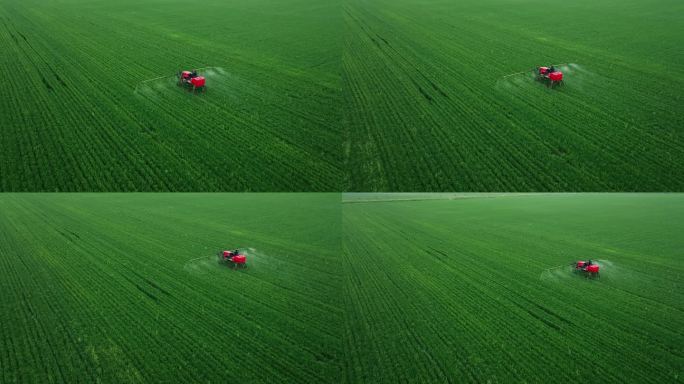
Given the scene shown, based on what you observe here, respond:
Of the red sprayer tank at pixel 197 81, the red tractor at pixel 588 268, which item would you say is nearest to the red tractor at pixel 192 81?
the red sprayer tank at pixel 197 81

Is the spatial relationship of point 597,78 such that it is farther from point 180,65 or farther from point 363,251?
point 180,65

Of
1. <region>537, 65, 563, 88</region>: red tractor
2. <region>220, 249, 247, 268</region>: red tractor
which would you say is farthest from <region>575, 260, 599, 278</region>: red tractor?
<region>220, 249, 247, 268</region>: red tractor

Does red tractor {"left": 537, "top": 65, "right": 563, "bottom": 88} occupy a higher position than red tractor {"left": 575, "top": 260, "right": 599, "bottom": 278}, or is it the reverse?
red tractor {"left": 537, "top": 65, "right": 563, "bottom": 88}

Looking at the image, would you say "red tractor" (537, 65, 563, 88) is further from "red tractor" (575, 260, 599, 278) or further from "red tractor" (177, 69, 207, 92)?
"red tractor" (177, 69, 207, 92)

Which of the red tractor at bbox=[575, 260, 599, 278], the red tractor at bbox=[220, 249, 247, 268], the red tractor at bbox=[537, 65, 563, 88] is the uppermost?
the red tractor at bbox=[537, 65, 563, 88]

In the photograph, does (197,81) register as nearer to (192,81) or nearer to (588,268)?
(192,81)

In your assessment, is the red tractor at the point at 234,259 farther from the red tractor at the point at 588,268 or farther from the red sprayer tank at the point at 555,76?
the red sprayer tank at the point at 555,76

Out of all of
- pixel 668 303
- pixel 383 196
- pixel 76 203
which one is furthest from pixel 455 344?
pixel 76 203
